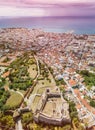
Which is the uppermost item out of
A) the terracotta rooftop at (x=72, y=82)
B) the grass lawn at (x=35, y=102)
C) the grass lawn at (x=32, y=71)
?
the grass lawn at (x=32, y=71)

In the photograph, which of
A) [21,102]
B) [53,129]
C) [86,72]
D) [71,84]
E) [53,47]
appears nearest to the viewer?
[53,129]

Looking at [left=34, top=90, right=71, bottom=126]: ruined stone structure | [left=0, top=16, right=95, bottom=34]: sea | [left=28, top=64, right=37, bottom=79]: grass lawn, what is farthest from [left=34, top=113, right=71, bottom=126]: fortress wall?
[left=0, top=16, right=95, bottom=34]: sea

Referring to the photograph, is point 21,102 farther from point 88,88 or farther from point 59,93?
point 88,88

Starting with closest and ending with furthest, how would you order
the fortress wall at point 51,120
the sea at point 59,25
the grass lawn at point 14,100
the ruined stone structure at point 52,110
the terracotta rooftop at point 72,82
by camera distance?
the fortress wall at point 51,120
the ruined stone structure at point 52,110
the grass lawn at point 14,100
the terracotta rooftop at point 72,82
the sea at point 59,25

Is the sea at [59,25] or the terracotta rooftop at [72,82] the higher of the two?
the terracotta rooftop at [72,82]

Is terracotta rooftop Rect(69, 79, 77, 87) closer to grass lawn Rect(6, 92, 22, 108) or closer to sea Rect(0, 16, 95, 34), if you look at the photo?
grass lawn Rect(6, 92, 22, 108)

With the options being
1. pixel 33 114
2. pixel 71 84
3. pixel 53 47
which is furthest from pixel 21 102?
pixel 53 47

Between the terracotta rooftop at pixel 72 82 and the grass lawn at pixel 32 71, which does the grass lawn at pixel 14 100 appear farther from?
the terracotta rooftop at pixel 72 82

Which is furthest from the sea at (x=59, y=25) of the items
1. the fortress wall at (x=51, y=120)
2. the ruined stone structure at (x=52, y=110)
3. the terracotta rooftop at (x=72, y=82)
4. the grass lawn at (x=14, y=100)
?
the fortress wall at (x=51, y=120)
